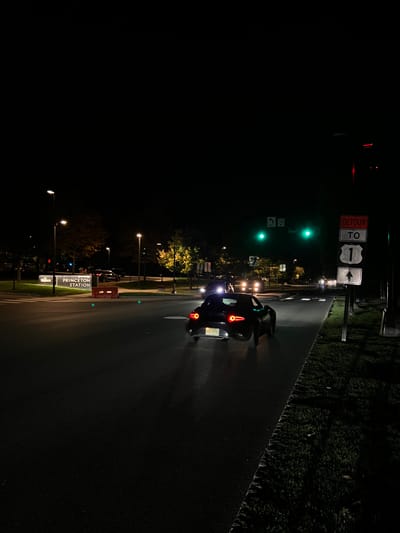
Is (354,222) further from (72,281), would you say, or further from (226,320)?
(72,281)

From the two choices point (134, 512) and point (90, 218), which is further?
point (90, 218)

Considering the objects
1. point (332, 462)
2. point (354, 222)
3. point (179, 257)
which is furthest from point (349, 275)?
point (179, 257)

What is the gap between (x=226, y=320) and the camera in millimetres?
12961

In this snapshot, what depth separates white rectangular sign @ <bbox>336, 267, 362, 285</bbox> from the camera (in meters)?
13.9

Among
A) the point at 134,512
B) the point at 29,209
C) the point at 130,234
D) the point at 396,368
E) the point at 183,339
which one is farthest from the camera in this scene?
the point at 130,234

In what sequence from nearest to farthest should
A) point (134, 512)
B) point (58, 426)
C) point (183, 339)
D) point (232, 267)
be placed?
point (134, 512), point (58, 426), point (183, 339), point (232, 267)

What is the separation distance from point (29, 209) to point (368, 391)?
57148mm

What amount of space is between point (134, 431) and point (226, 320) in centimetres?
706

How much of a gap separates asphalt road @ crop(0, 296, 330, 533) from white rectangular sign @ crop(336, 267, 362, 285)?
247 cm

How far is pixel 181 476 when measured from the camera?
4.78 m

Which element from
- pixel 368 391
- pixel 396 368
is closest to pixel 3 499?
pixel 368 391

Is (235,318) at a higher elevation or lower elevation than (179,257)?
lower

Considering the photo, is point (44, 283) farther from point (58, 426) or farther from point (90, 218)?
point (58, 426)

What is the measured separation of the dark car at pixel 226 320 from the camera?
12951 millimetres
